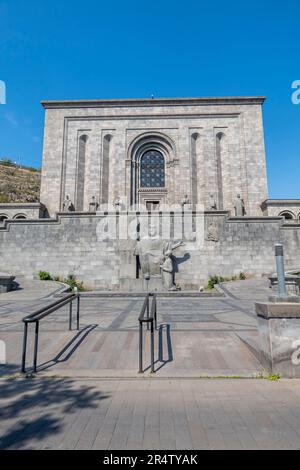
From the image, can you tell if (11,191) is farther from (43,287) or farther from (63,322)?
(63,322)

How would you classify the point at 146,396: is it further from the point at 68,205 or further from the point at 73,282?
the point at 68,205

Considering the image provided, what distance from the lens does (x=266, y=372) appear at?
3930 mm

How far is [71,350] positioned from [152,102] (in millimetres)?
27934

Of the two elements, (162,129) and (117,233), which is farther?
(162,129)

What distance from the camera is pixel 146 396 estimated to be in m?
3.33

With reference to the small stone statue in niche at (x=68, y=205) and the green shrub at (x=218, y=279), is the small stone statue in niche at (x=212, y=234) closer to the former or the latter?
the green shrub at (x=218, y=279)

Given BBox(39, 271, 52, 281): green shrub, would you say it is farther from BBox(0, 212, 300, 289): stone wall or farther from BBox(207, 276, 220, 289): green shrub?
BBox(207, 276, 220, 289): green shrub

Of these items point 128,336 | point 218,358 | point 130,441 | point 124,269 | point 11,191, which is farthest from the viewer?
point 11,191

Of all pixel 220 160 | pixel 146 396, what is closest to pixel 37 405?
pixel 146 396

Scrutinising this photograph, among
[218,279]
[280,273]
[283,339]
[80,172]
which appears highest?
[80,172]

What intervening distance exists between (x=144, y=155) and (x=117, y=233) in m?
13.2

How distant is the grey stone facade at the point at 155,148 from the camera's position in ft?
85.6

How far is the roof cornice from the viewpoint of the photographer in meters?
27.2
